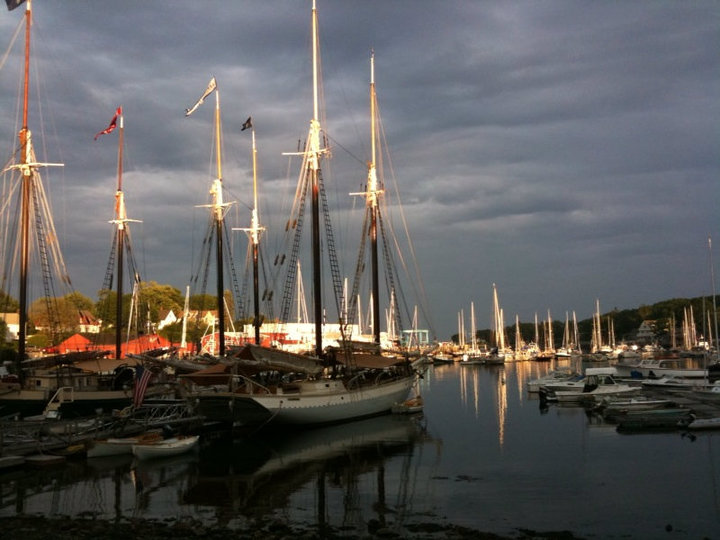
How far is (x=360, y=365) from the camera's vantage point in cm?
4816

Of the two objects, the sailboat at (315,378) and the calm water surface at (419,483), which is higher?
the sailboat at (315,378)

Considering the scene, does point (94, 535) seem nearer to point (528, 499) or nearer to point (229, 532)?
point (229, 532)

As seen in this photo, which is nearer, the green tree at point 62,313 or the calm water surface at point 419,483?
the calm water surface at point 419,483

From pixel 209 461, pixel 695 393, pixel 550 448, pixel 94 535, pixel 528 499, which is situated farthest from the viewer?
pixel 695 393

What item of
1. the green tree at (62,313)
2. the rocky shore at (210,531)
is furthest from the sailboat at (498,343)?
the rocky shore at (210,531)

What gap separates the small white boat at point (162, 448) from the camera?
3256 centimetres

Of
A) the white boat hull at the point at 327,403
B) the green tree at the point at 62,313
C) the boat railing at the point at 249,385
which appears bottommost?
the white boat hull at the point at 327,403

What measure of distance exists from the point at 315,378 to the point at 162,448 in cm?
1352

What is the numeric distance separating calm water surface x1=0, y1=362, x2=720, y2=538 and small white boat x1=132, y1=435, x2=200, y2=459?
1.99 feet

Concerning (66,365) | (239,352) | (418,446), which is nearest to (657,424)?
(418,446)

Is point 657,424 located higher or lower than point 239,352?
lower

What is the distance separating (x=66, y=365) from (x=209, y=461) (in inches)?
858

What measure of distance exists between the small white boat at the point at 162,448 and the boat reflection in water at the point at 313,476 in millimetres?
1107

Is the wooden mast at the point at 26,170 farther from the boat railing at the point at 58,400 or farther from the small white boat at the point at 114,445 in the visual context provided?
the small white boat at the point at 114,445
